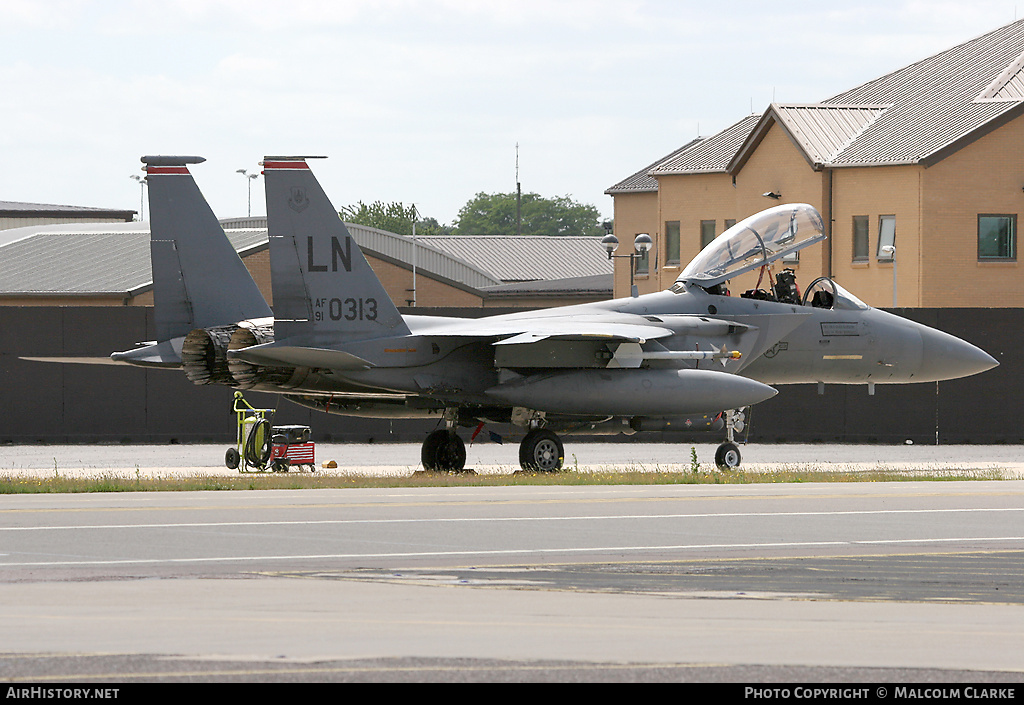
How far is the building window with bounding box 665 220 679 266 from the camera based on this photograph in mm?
61906

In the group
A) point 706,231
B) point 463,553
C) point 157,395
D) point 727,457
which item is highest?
point 706,231

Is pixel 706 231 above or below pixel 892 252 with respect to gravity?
above

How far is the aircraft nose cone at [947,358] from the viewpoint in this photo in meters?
25.4

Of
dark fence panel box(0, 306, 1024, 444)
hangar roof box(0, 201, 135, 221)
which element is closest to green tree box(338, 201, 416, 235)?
hangar roof box(0, 201, 135, 221)

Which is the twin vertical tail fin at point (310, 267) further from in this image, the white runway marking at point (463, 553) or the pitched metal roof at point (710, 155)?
the pitched metal roof at point (710, 155)

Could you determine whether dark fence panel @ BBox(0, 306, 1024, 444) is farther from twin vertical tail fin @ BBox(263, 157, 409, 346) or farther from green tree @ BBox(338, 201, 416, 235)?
green tree @ BBox(338, 201, 416, 235)

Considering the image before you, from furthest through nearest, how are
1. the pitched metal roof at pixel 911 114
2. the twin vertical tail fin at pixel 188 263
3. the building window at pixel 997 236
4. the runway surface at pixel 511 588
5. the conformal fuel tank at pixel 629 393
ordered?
1. the building window at pixel 997 236
2. the pitched metal roof at pixel 911 114
3. the twin vertical tail fin at pixel 188 263
4. the conformal fuel tank at pixel 629 393
5. the runway surface at pixel 511 588

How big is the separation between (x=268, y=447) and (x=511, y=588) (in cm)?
1424

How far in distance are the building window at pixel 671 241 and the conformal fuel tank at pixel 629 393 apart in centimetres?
3950

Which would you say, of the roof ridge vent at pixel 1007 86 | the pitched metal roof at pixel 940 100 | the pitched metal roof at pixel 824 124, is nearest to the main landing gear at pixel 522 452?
the pitched metal roof at pixel 940 100

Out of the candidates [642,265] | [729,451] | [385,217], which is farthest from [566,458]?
[385,217]

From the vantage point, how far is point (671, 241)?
204 ft

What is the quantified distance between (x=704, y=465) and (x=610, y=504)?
9153 mm

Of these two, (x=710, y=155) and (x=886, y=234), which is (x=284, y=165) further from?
(x=710, y=155)
